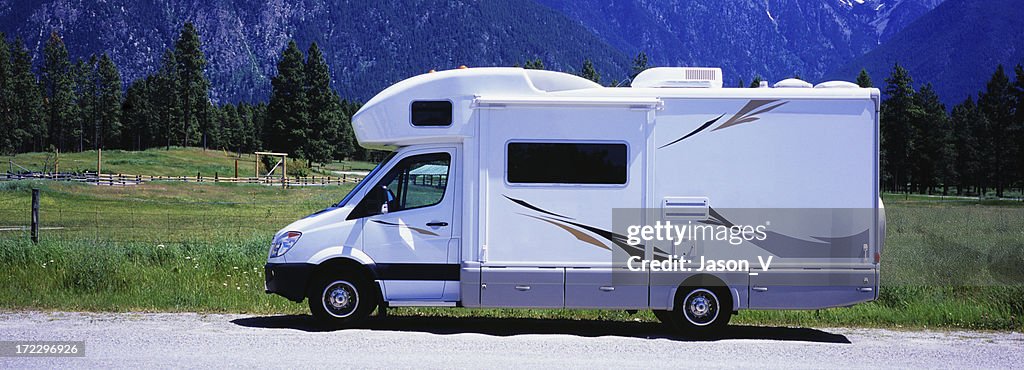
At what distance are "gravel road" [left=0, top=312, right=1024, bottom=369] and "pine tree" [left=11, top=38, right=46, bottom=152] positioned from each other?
350ft

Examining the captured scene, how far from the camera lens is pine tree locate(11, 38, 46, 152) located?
106m

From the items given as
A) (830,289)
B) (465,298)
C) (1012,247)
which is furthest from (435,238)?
(1012,247)

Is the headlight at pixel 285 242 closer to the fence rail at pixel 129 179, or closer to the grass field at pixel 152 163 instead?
the fence rail at pixel 129 179

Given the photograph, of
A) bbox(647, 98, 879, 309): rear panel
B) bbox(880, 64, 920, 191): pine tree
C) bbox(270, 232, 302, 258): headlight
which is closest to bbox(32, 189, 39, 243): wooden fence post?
bbox(270, 232, 302, 258): headlight

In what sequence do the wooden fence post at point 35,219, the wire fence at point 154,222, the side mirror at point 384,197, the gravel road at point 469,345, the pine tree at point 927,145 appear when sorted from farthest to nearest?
the pine tree at point 927,145 → the wire fence at point 154,222 → the wooden fence post at point 35,219 → the side mirror at point 384,197 → the gravel road at point 469,345

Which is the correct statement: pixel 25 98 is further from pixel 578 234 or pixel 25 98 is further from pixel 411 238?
pixel 578 234

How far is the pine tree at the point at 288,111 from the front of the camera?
86.5 m

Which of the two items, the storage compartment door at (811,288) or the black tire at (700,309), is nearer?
the storage compartment door at (811,288)

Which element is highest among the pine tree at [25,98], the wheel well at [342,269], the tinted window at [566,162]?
the pine tree at [25,98]

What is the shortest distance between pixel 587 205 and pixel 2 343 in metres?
6.04

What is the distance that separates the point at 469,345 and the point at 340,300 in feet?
5.98

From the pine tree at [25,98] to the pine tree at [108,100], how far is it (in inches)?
373

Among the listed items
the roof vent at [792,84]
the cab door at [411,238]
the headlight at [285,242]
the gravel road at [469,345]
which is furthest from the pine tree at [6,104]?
the roof vent at [792,84]

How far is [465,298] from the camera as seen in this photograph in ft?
33.9
